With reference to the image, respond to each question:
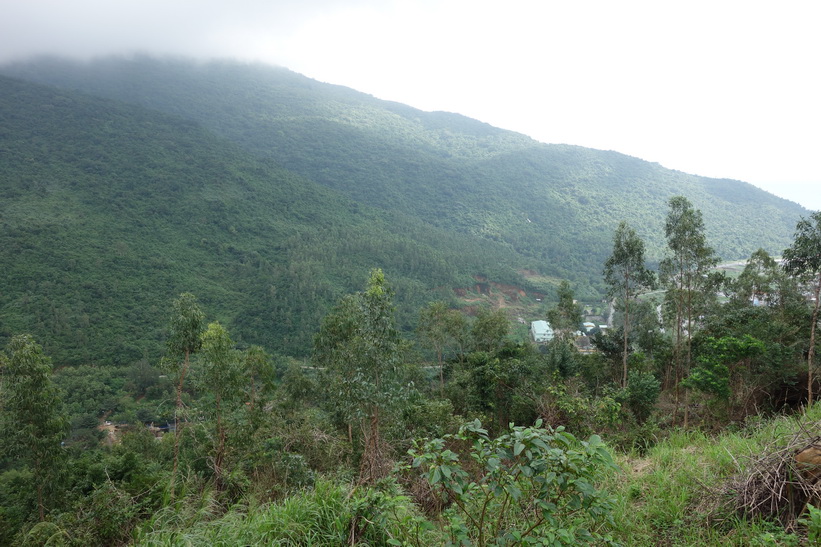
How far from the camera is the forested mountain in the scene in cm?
4928

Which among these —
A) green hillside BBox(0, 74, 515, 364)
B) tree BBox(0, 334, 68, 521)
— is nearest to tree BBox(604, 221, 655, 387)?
tree BBox(0, 334, 68, 521)

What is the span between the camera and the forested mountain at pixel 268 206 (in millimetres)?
49281

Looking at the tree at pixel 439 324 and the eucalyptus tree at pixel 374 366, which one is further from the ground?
the eucalyptus tree at pixel 374 366

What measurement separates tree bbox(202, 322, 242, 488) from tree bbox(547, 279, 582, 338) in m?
13.9

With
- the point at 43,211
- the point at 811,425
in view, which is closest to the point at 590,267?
the point at 811,425

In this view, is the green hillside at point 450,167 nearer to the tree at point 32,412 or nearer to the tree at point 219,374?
the tree at point 219,374

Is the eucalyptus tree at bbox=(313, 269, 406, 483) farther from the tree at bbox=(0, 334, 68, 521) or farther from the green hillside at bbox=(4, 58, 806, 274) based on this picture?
the green hillside at bbox=(4, 58, 806, 274)

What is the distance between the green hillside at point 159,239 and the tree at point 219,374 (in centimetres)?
3243

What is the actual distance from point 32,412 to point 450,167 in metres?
132

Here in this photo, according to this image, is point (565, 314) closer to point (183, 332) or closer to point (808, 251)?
point (808, 251)

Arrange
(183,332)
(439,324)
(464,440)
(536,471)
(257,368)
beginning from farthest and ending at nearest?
1. (439,324)
2. (257,368)
3. (183,332)
4. (464,440)
5. (536,471)

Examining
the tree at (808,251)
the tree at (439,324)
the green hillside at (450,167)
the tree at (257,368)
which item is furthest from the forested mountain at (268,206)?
the tree at (808,251)

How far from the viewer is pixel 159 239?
6881cm

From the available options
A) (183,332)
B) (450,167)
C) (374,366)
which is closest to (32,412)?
(183,332)
